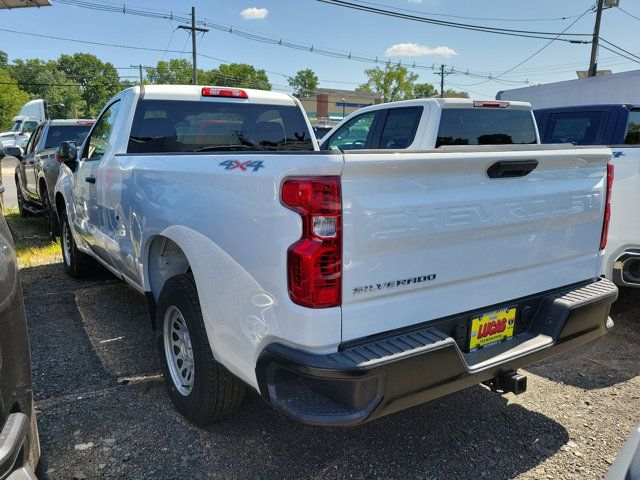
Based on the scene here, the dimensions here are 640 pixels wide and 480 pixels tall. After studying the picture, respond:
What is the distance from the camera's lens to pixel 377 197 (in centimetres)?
206

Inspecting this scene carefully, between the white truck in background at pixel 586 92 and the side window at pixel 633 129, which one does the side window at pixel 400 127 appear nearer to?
the side window at pixel 633 129

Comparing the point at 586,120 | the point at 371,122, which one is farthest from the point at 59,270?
the point at 586,120

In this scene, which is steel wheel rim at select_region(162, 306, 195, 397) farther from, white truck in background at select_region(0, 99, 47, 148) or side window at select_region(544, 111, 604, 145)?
white truck in background at select_region(0, 99, 47, 148)

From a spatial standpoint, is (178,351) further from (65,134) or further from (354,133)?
(65,134)

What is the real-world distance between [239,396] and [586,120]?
4.99 m

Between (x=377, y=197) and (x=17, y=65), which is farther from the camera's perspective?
(x=17, y=65)

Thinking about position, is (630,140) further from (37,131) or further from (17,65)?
(17,65)

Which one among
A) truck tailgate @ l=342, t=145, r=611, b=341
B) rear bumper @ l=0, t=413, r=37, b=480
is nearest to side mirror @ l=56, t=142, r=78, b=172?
rear bumper @ l=0, t=413, r=37, b=480

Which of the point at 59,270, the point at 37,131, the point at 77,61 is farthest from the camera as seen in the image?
the point at 77,61

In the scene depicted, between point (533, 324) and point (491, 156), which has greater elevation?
point (491, 156)

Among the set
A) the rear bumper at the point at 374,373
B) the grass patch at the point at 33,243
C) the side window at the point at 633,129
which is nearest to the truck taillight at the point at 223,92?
the rear bumper at the point at 374,373

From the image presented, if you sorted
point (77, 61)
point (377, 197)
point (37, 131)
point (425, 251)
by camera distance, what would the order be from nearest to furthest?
point (377, 197), point (425, 251), point (37, 131), point (77, 61)

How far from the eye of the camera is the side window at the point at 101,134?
4438 millimetres

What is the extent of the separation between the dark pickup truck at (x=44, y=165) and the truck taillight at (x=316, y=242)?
6970 millimetres
